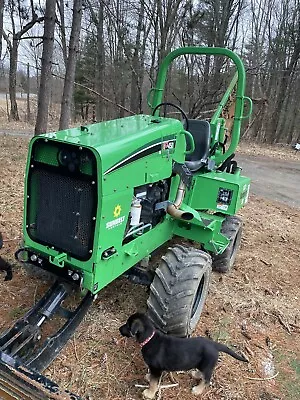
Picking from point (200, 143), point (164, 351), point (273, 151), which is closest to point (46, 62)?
point (200, 143)

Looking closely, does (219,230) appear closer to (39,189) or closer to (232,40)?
(39,189)

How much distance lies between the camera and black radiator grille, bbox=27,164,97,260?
279cm

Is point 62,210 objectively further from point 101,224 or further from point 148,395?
point 148,395

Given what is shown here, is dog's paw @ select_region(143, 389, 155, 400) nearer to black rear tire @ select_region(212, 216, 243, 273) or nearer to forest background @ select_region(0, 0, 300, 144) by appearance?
black rear tire @ select_region(212, 216, 243, 273)

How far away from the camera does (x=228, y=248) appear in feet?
15.2

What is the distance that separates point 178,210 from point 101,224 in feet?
3.69

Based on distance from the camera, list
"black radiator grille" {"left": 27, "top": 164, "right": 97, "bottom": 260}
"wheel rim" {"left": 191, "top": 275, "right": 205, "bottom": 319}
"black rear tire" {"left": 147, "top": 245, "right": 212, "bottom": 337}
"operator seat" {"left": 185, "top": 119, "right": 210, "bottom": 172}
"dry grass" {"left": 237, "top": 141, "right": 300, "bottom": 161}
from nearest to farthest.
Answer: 1. "black radiator grille" {"left": 27, "top": 164, "right": 97, "bottom": 260}
2. "black rear tire" {"left": 147, "top": 245, "right": 212, "bottom": 337}
3. "wheel rim" {"left": 191, "top": 275, "right": 205, "bottom": 319}
4. "operator seat" {"left": 185, "top": 119, "right": 210, "bottom": 172}
5. "dry grass" {"left": 237, "top": 141, "right": 300, "bottom": 161}

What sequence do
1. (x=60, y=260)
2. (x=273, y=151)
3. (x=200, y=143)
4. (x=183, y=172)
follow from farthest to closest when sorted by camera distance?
(x=273, y=151)
(x=200, y=143)
(x=183, y=172)
(x=60, y=260)

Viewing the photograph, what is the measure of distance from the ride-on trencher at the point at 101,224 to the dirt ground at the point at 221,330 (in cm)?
→ 33

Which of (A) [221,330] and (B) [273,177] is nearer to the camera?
(A) [221,330]

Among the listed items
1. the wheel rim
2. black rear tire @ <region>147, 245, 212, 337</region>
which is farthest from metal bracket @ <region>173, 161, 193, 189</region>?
the wheel rim

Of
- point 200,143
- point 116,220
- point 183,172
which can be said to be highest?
point 200,143

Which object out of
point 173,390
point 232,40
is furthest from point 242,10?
point 173,390

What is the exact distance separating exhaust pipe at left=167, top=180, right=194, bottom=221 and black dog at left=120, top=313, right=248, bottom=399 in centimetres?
117
